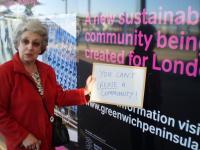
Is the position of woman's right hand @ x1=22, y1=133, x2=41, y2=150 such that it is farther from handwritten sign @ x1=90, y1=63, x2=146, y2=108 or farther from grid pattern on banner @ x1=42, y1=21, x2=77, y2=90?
grid pattern on banner @ x1=42, y1=21, x2=77, y2=90

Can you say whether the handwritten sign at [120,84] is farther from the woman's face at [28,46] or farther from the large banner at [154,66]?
the woman's face at [28,46]

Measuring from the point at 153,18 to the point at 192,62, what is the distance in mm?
379

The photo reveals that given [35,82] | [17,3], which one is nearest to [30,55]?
[35,82]

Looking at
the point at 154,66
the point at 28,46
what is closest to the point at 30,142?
the point at 28,46

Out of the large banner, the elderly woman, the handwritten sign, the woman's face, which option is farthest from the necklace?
the large banner

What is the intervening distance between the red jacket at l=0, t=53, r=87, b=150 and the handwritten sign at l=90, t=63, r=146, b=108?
37 centimetres

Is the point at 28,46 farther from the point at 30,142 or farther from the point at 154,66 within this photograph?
→ the point at 154,66

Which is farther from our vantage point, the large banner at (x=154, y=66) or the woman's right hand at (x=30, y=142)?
Answer: the woman's right hand at (x=30, y=142)

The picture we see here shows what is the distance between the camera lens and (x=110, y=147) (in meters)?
2.47

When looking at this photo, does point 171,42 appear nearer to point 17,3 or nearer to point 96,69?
point 96,69

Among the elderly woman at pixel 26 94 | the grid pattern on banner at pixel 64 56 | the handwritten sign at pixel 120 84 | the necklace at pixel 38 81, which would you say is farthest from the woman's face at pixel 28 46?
the grid pattern on banner at pixel 64 56

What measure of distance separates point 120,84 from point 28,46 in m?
0.66

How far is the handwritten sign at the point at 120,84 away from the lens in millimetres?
2024

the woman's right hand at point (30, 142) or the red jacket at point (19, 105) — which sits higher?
the red jacket at point (19, 105)
